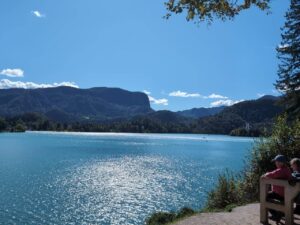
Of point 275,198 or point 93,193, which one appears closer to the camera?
point 275,198

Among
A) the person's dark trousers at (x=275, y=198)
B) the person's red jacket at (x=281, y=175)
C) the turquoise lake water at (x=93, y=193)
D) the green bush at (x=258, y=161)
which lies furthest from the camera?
the turquoise lake water at (x=93, y=193)

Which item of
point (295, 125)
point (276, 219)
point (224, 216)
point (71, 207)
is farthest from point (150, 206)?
point (276, 219)

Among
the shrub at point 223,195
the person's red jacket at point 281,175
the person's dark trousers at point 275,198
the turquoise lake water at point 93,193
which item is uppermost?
the person's red jacket at point 281,175

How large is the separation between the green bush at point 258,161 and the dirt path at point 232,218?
367cm

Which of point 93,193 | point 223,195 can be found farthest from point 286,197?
point 93,193

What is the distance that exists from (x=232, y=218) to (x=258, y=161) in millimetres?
6672

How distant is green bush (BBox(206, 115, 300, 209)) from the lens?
18609mm

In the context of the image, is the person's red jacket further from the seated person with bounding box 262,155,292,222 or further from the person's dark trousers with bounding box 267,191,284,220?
the person's dark trousers with bounding box 267,191,284,220

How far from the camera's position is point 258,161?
19297 mm

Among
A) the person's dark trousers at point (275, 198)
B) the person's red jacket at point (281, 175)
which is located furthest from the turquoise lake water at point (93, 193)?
the person's red jacket at point (281, 175)

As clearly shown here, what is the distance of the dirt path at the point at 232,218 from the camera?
1249 cm

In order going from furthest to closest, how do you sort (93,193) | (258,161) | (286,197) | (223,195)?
1. (93,193)
2. (223,195)
3. (258,161)
4. (286,197)

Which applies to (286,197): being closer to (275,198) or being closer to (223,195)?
(275,198)

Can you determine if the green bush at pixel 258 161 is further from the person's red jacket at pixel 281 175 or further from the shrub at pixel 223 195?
the person's red jacket at pixel 281 175
